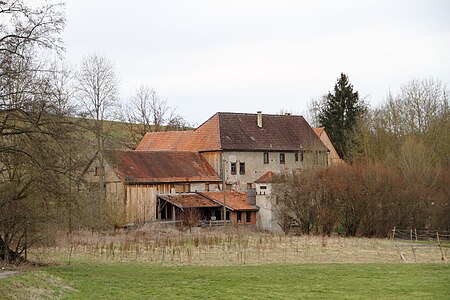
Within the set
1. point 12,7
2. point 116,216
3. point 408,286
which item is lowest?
point 408,286

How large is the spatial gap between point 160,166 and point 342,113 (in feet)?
75.8

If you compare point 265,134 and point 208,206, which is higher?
point 265,134

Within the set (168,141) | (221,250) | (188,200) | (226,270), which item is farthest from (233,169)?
(226,270)

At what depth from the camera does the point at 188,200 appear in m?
53.6

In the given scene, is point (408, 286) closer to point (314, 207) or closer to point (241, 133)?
point (314, 207)

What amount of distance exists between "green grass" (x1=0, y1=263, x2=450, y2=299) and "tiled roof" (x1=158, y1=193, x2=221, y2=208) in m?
23.1

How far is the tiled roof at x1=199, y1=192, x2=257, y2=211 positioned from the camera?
178 ft

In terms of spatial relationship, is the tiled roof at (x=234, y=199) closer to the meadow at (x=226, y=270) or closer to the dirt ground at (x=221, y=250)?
the dirt ground at (x=221, y=250)

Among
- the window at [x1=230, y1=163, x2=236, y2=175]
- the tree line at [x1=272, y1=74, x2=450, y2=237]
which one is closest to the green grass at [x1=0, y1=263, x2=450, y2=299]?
the tree line at [x1=272, y1=74, x2=450, y2=237]

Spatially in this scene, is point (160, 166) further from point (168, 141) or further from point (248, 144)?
point (168, 141)

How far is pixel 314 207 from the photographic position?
5034cm

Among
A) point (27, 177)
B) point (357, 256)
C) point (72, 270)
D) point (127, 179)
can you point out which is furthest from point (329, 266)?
point (127, 179)

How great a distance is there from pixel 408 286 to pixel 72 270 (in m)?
12.5

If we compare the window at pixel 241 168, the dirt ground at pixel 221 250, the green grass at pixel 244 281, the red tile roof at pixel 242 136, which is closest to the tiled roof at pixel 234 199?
the window at pixel 241 168
